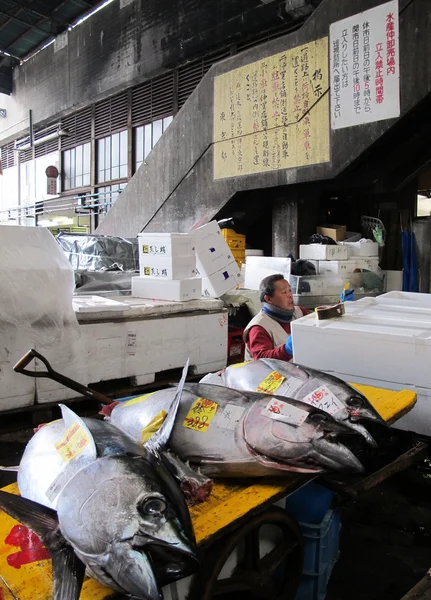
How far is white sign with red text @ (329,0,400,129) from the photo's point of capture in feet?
20.1

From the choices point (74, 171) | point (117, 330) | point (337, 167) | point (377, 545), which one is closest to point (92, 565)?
point (377, 545)

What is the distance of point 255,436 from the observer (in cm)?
174

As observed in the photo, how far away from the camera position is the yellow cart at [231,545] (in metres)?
1.33

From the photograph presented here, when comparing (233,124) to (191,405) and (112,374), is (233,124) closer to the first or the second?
(112,374)

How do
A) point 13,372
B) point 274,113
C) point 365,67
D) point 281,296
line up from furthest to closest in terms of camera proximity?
point 274,113 → point 365,67 → point 281,296 → point 13,372

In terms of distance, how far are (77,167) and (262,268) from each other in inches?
416

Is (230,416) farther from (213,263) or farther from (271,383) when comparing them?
(213,263)

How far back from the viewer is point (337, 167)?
665 centimetres

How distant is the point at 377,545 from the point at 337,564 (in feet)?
1.11

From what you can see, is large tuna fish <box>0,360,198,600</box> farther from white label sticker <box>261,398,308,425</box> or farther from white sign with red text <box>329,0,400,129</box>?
white sign with red text <box>329,0,400,129</box>

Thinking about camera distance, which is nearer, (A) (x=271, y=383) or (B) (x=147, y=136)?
(A) (x=271, y=383)

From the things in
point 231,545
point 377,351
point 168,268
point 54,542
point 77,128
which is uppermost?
point 77,128

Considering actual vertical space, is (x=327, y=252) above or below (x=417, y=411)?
above

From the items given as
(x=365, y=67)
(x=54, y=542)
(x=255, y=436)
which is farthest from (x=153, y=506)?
(x=365, y=67)
